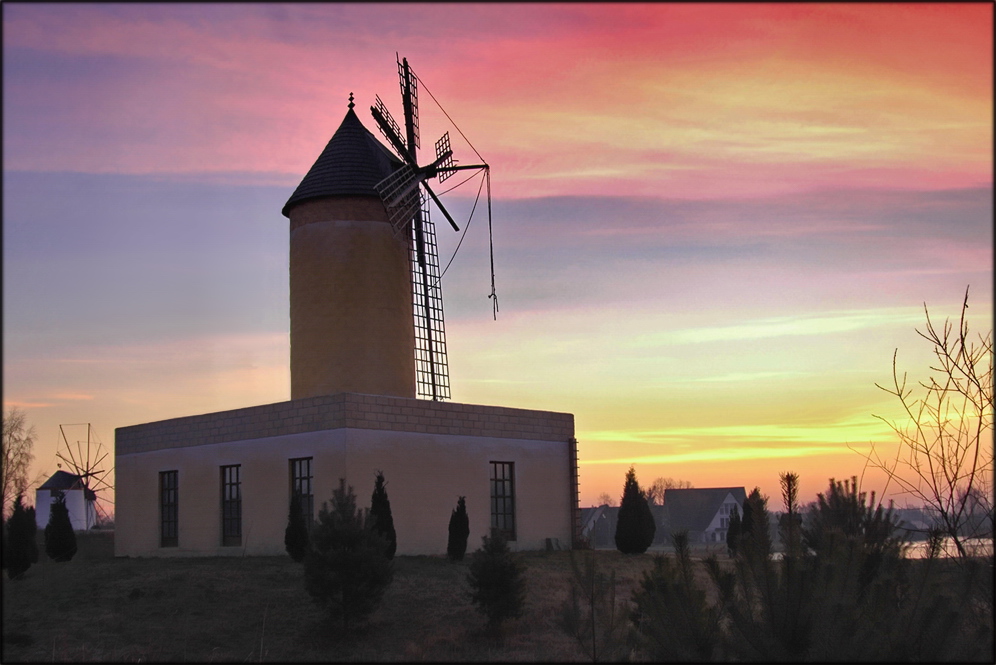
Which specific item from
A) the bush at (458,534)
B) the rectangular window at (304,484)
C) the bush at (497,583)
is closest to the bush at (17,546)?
the rectangular window at (304,484)

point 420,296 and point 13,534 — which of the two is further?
point 420,296

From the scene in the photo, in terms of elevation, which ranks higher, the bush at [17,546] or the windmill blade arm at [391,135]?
the windmill blade arm at [391,135]

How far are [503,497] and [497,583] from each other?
9.07 m

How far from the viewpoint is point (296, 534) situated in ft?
77.2

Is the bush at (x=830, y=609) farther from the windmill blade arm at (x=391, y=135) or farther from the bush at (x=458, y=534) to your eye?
the windmill blade arm at (x=391, y=135)

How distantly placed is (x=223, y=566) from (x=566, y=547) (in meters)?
10.3

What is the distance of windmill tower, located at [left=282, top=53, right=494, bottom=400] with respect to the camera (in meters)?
27.9

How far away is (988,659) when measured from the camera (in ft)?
26.5

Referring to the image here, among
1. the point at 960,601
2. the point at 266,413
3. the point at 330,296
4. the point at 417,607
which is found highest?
the point at 330,296

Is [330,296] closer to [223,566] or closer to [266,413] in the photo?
[266,413]

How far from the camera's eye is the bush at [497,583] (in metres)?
19.1

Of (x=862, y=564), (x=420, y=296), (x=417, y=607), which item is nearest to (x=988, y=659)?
(x=862, y=564)

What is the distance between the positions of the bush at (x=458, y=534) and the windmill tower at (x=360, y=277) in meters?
4.38

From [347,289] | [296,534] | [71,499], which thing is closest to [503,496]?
[296,534]
